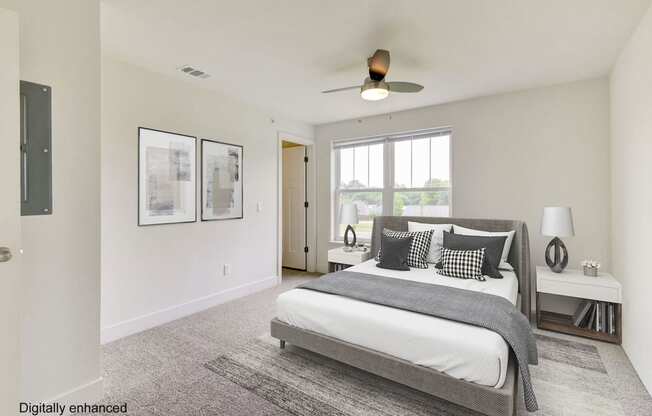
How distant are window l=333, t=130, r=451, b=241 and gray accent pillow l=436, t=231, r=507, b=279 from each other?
1037 millimetres

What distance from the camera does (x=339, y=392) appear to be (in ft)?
6.88

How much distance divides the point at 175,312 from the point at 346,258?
84.6 inches

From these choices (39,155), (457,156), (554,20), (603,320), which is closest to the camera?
(39,155)

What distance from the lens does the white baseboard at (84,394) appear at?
6.24ft

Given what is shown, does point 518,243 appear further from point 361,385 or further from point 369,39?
point 369,39

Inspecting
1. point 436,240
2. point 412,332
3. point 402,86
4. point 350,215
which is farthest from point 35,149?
point 436,240

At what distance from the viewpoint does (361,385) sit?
7.13 feet

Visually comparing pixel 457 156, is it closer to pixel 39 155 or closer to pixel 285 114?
pixel 285 114

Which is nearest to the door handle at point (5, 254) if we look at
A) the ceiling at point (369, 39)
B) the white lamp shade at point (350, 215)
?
the ceiling at point (369, 39)

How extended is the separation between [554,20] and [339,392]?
9.92ft

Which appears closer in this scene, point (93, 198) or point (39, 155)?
point (39, 155)

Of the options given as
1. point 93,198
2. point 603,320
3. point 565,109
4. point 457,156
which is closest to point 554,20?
point 565,109

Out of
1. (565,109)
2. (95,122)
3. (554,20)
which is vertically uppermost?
(554,20)

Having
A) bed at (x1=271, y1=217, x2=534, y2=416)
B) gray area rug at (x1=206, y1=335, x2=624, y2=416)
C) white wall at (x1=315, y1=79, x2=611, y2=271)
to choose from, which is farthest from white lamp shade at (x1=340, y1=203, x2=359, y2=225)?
gray area rug at (x1=206, y1=335, x2=624, y2=416)
